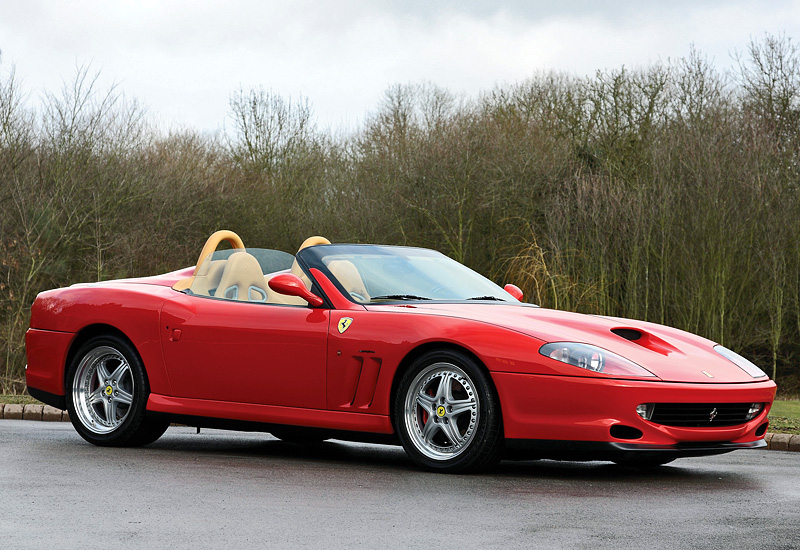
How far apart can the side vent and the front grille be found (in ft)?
1.97

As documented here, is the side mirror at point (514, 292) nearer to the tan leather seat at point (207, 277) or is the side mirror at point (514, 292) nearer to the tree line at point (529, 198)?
the tan leather seat at point (207, 277)

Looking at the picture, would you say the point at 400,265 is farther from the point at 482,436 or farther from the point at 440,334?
the point at 482,436

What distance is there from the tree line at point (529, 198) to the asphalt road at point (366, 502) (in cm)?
1584

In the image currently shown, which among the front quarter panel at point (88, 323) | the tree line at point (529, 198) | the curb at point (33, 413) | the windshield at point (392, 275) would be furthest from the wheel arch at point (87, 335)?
the tree line at point (529, 198)

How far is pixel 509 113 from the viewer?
32.7 metres

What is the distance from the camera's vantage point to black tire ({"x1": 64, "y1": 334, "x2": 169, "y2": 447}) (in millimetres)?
8367

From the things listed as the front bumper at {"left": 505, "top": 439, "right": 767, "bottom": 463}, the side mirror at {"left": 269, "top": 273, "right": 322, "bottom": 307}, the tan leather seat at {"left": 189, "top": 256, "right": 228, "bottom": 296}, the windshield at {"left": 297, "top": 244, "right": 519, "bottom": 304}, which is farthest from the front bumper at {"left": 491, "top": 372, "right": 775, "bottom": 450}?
the tan leather seat at {"left": 189, "top": 256, "right": 228, "bottom": 296}

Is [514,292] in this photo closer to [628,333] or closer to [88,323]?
[628,333]

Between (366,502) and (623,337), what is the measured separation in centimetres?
218

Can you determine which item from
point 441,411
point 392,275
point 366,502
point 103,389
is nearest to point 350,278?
point 392,275

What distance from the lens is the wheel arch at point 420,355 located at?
6.80m

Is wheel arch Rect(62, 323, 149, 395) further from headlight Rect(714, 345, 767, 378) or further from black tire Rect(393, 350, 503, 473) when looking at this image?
headlight Rect(714, 345, 767, 378)

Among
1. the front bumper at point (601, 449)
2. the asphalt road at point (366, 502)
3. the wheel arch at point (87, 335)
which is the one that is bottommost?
the asphalt road at point (366, 502)

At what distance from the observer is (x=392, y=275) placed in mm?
8008
